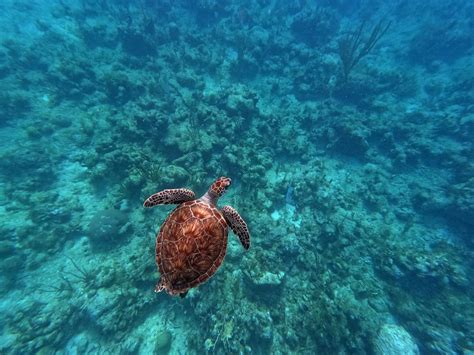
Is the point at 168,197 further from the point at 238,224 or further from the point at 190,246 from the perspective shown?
the point at 238,224

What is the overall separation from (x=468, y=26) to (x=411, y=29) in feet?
14.1

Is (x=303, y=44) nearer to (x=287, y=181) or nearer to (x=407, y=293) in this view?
(x=287, y=181)

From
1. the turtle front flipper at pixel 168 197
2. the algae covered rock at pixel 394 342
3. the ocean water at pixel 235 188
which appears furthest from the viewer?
the ocean water at pixel 235 188

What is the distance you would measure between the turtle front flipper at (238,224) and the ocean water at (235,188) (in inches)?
29.7

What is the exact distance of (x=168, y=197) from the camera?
4.18 meters

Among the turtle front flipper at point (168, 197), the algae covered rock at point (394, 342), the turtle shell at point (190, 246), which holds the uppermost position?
the turtle front flipper at point (168, 197)

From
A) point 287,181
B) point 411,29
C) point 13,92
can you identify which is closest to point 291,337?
point 287,181

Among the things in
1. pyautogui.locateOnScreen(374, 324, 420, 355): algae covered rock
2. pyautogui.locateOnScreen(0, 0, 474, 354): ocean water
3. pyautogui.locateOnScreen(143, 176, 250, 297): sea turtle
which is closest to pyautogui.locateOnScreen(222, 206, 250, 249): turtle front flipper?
pyautogui.locateOnScreen(143, 176, 250, 297): sea turtle

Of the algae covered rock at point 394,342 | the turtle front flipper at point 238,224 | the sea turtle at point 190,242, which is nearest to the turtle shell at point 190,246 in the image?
the sea turtle at point 190,242

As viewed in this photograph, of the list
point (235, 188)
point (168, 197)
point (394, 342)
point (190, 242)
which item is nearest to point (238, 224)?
point (190, 242)

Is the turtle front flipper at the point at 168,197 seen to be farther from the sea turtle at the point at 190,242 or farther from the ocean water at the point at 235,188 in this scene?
the ocean water at the point at 235,188

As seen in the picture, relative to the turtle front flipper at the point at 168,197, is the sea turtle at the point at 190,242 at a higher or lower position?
lower

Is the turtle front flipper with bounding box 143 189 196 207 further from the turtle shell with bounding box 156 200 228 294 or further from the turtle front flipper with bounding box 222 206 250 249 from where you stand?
the turtle front flipper with bounding box 222 206 250 249

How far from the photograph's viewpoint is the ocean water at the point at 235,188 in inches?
240
